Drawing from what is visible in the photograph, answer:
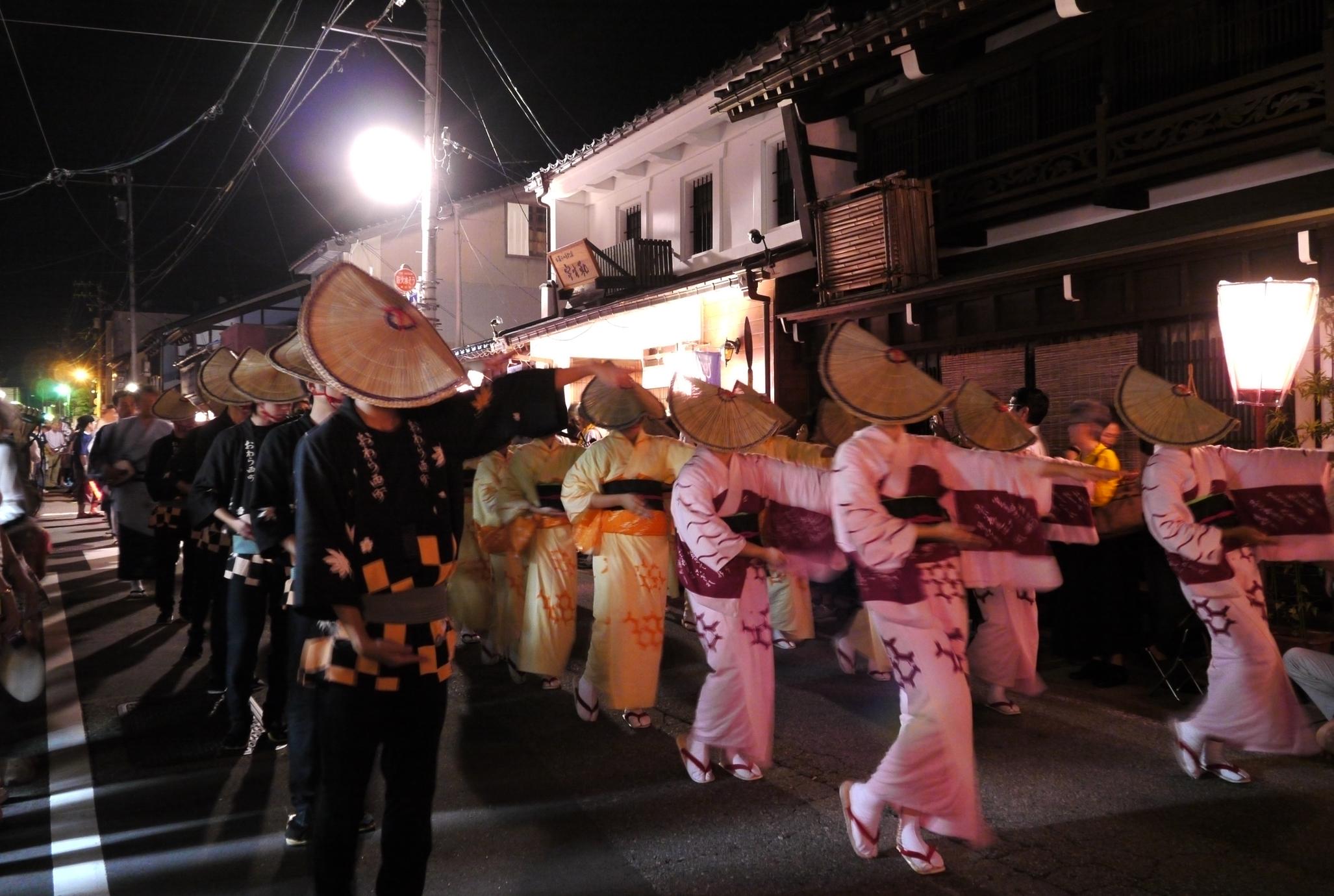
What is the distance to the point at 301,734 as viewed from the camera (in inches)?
155

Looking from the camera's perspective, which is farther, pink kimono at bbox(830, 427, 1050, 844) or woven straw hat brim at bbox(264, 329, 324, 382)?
pink kimono at bbox(830, 427, 1050, 844)

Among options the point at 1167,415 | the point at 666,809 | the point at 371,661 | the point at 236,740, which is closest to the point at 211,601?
the point at 236,740

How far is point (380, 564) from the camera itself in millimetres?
2805

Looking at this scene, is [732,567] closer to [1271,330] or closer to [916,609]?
[916,609]

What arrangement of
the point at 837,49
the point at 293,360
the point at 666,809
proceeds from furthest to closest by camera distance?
1. the point at 837,49
2. the point at 666,809
3. the point at 293,360

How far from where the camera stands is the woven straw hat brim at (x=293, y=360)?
3330 millimetres

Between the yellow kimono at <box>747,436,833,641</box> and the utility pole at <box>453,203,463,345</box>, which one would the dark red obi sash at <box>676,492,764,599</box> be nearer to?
the yellow kimono at <box>747,436,833,641</box>

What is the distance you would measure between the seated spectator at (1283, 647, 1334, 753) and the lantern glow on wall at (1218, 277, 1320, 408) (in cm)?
205

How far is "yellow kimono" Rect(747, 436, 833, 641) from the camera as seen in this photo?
7949 millimetres

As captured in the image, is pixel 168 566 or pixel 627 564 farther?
pixel 168 566

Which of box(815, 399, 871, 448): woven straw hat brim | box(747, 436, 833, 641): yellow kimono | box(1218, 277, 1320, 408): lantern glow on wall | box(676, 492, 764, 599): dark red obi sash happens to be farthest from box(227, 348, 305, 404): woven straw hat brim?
box(1218, 277, 1320, 408): lantern glow on wall

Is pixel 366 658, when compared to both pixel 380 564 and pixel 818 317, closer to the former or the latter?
pixel 380 564

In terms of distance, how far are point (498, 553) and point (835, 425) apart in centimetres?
306

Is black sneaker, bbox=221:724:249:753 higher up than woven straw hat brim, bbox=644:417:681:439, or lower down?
lower down
